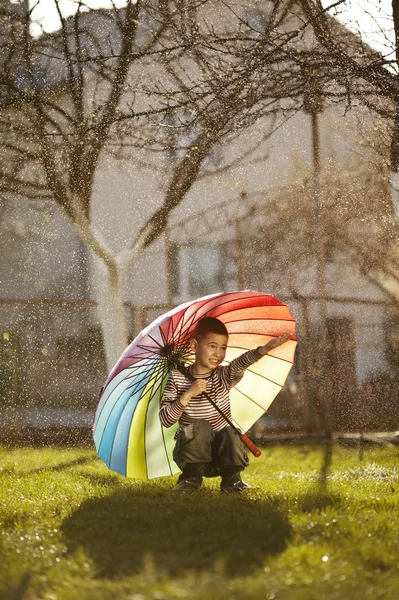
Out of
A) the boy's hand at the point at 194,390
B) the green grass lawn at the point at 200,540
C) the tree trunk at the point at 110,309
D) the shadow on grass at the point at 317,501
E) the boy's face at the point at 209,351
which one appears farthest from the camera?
the tree trunk at the point at 110,309

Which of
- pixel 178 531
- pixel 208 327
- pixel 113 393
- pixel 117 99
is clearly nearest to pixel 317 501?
pixel 178 531

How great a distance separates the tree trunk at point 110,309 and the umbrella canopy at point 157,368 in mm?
1681

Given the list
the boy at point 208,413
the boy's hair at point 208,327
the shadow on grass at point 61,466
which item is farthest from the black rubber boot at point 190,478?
the shadow on grass at point 61,466

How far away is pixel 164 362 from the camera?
348 centimetres

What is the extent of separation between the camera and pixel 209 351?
3.35 metres

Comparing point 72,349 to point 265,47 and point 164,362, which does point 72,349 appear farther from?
point 265,47

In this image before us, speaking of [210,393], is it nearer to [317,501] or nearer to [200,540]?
[317,501]

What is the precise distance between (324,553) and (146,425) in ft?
4.18

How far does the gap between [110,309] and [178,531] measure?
2.60m

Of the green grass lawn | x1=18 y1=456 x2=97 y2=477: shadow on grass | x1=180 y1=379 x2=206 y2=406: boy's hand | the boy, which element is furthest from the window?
x1=180 y1=379 x2=206 y2=406: boy's hand


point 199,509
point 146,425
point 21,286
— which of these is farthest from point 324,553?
point 21,286

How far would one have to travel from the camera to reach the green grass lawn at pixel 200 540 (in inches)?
83.2

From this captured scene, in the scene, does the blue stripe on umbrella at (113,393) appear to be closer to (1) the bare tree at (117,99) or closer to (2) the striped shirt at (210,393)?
(2) the striped shirt at (210,393)

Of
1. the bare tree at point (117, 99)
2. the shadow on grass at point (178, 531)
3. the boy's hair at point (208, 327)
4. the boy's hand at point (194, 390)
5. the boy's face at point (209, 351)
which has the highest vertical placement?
the bare tree at point (117, 99)
